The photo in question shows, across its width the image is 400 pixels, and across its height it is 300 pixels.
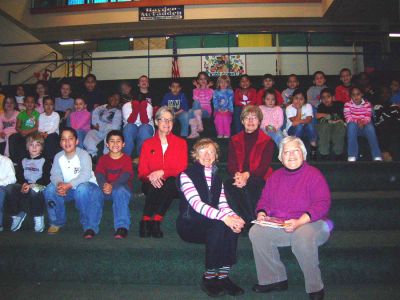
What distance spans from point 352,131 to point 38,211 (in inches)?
123

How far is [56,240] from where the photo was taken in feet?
8.42

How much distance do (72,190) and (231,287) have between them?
59.8 inches

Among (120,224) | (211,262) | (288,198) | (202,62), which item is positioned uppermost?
(202,62)

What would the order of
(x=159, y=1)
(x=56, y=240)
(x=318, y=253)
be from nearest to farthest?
(x=318, y=253)
(x=56, y=240)
(x=159, y=1)

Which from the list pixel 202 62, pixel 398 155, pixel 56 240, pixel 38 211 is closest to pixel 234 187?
pixel 56 240

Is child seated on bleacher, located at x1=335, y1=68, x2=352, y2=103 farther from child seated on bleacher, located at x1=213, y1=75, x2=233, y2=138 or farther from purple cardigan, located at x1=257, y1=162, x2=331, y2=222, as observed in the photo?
purple cardigan, located at x1=257, y1=162, x2=331, y2=222

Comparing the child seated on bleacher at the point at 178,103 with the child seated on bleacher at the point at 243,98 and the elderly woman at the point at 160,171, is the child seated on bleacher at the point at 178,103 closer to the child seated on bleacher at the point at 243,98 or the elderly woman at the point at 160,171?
the child seated on bleacher at the point at 243,98

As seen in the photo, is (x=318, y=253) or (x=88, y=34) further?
(x=88, y=34)

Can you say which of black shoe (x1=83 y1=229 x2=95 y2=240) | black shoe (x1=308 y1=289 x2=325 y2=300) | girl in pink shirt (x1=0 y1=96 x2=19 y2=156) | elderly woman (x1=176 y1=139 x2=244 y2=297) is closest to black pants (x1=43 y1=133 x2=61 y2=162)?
girl in pink shirt (x1=0 y1=96 x2=19 y2=156)

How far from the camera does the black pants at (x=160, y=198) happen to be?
2.68 m

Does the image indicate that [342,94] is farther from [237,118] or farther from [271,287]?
[271,287]

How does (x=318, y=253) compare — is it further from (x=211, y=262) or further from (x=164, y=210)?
(x=164, y=210)

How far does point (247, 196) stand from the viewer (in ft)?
8.58

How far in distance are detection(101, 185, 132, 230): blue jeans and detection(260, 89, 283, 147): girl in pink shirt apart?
6.66 feet
